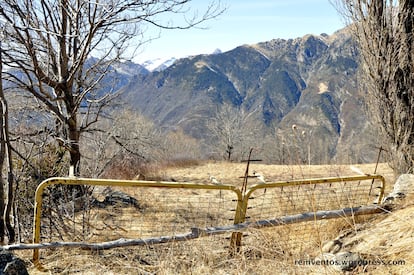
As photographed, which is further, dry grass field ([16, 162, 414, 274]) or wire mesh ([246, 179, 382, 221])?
wire mesh ([246, 179, 382, 221])

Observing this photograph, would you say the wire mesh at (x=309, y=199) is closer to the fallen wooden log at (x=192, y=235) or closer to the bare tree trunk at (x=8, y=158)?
the fallen wooden log at (x=192, y=235)

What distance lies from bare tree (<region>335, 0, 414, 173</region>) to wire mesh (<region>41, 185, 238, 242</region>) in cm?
354

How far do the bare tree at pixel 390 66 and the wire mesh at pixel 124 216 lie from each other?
354 centimetres

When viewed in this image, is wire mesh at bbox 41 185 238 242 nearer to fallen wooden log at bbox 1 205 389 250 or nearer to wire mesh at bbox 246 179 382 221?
fallen wooden log at bbox 1 205 389 250

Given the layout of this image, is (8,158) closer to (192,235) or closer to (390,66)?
(192,235)

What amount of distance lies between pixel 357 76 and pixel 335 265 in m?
6.19

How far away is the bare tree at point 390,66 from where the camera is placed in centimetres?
666

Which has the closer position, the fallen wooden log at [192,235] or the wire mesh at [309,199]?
the fallen wooden log at [192,235]

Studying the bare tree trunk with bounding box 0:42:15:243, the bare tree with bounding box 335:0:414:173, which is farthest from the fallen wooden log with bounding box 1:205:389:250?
the bare tree with bounding box 335:0:414:173

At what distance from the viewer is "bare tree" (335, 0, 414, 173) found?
6.66 meters

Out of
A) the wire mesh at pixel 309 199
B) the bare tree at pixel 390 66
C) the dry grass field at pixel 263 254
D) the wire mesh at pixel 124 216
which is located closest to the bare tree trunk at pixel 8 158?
the dry grass field at pixel 263 254

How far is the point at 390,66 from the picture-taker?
22.4 feet

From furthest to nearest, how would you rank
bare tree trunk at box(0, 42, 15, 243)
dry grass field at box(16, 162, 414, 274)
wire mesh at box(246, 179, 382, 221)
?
wire mesh at box(246, 179, 382, 221) → bare tree trunk at box(0, 42, 15, 243) → dry grass field at box(16, 162, 414, 274)

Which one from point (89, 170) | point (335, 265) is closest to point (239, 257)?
point (335, 265)
